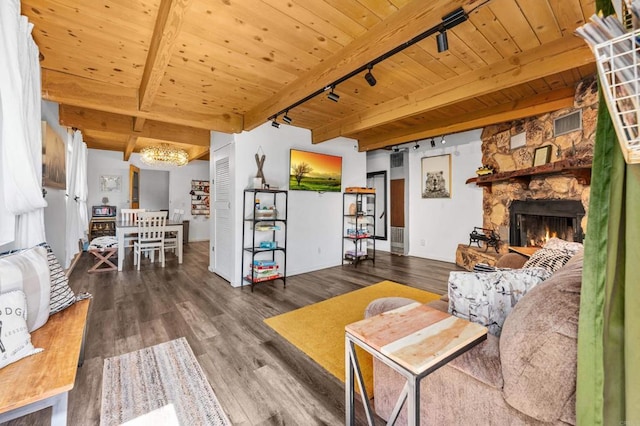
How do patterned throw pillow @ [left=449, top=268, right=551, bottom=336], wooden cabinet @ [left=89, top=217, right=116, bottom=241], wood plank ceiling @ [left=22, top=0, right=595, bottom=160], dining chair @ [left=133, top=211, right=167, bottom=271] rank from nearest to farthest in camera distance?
patterned throw pillow @ [left=449, top=268, right=551, bottom=336] → wood plank ceiling @ [left=22, top=0, right=595, bottom=160] → dining chair @ [left=133, top=211, right=167, bottom=271] → wooden cabinet @ [left=89, top=217, right=116, bottom=241]

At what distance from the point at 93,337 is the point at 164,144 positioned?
5.33 meters

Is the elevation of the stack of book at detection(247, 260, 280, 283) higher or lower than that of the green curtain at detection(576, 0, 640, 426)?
lower

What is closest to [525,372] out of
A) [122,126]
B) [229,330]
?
[229,330]

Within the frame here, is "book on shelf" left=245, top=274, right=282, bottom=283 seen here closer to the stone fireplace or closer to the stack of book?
the stack of book

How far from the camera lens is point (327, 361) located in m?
2.05

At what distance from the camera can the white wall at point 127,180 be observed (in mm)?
6805

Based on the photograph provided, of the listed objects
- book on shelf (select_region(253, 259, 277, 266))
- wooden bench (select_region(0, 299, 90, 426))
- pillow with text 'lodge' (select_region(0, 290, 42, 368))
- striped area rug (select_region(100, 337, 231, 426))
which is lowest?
striped area rug (select_region(100, 337, 231, 426))

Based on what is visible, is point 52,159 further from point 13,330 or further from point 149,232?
point 13,330

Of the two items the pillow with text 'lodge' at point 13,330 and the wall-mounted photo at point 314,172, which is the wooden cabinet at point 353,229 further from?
the pillow with text 'lodge' at point 13,330

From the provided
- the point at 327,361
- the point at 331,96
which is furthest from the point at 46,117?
the point at 327,361

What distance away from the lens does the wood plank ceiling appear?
5.94 feet

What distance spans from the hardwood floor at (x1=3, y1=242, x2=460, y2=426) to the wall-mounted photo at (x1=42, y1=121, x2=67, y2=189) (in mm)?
1490

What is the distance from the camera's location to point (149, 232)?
494 centimetres

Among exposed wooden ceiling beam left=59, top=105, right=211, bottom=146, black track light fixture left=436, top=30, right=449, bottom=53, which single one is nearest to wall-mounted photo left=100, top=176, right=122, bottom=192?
exposed wooden ceiling beam left=59, top=105, right=211, bottom=146
